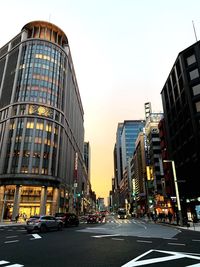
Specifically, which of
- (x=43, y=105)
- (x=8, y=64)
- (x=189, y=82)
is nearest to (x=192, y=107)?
(x=189, y=82)

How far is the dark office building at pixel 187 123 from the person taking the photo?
145 ft

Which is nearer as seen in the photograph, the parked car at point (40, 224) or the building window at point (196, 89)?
the parked car at point (40, 224)

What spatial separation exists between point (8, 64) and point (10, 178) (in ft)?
148

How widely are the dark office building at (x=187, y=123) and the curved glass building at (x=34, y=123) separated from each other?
36.6m

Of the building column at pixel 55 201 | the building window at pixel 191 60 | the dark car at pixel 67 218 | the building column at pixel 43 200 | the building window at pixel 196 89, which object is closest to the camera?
the dark car at pixel 67 218

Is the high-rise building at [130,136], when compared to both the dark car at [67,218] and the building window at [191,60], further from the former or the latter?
the dark car at [67,218]

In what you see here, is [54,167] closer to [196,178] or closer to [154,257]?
[196,178]

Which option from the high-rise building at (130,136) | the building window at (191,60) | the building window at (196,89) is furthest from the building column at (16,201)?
the high-rise building at (130,136)

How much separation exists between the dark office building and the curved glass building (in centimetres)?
3660

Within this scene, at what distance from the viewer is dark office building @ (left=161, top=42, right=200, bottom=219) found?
44344 mm

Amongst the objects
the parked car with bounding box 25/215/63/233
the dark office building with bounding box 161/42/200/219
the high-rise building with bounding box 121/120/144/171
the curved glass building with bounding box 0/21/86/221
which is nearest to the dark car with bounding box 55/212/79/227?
the parked car with bounding box 25/215/63/233

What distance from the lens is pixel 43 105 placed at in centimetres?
7169

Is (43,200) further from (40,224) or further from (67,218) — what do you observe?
(40,224)

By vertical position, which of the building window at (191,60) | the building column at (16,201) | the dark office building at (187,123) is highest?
the building window at (191,60)
